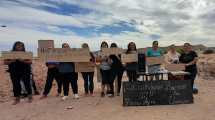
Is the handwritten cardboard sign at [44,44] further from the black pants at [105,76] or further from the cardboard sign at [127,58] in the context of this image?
the cardboard sign at [127,58]

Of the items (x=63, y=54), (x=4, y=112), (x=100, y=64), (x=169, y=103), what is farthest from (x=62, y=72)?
(x=169, y=103)

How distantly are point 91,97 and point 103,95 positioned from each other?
0.39m

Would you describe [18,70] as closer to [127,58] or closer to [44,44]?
[44,44]

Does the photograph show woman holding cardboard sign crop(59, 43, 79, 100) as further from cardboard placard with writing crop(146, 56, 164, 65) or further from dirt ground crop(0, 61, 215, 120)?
cardboard placard with writing crop(146, 56, 164, 65)

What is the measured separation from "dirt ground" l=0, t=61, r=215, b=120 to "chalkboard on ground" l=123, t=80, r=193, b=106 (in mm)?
249

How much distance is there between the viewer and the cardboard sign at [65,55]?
10023 millimetres

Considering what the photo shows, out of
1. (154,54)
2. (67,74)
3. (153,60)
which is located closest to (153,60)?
(153,60)

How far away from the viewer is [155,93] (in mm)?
9602

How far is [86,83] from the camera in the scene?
35.7 ft

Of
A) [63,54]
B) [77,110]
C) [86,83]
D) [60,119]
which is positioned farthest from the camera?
[86,83]

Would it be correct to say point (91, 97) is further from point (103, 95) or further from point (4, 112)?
point (4, 112)

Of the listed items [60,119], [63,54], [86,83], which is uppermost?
[63,54]

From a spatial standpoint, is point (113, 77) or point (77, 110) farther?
point (113, 77)

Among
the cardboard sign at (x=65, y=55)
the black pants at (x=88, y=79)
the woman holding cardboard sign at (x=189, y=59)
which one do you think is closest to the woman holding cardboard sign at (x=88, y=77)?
the black pants at (x=88, y=79)
